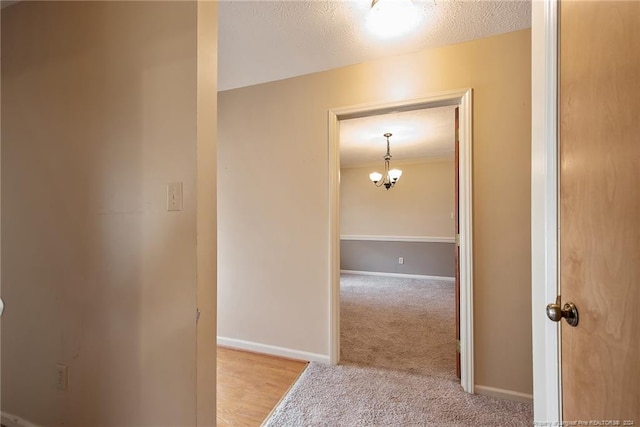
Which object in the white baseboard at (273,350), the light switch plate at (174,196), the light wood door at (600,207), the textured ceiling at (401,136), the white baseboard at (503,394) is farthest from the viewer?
the textured ceiling at (401,136)

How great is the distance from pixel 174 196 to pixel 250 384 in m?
1.51

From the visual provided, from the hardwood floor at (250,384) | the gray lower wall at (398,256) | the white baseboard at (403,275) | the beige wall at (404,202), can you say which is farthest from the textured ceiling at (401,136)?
the hardwood floor at (250,384)

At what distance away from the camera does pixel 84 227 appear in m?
1.18

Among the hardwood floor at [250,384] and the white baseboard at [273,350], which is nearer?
the hardwood floor at [250,384]

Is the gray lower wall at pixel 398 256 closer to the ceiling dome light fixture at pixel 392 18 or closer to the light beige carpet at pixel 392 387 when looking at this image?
the light beige carpet at pixel 392 387

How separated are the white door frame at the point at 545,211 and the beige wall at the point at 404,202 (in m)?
4.43

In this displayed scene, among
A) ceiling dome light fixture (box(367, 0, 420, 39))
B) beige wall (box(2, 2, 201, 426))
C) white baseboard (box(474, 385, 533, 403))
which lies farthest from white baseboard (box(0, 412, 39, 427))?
ceiling dome light fixture (box(367, 0, 420, 39))

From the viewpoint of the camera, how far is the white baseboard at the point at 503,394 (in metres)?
1.64

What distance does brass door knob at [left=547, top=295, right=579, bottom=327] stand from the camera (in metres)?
0.70

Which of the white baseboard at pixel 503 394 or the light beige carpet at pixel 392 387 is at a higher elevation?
the white baseboard at pixel 503 394

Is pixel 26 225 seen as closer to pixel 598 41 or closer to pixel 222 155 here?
pixel 222 155

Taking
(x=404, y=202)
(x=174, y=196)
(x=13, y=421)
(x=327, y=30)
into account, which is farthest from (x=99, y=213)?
(x=404, y=202)

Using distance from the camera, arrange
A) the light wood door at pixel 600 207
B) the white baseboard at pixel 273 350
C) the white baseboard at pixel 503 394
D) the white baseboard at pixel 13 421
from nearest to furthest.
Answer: the light wood door at pixel 600 207, the white baseboard at pixel 13 421, the white baseboard at pixel 503 394, the white baseboard at pixel 273 350

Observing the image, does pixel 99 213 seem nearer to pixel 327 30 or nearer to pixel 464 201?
pixel 327 30
